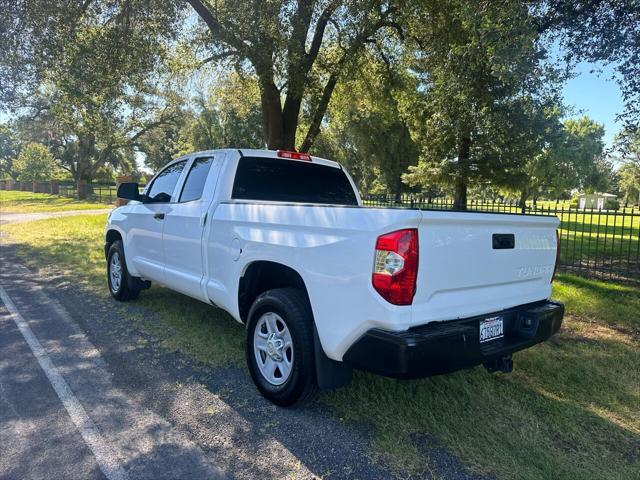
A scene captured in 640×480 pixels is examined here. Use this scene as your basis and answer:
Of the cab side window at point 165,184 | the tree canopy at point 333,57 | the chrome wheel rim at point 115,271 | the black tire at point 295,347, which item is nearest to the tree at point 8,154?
the tree canopy at point 333,57

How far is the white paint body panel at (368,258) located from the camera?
2.75m

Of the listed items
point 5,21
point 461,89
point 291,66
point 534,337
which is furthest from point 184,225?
point 5,21

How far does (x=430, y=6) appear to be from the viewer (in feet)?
29.2

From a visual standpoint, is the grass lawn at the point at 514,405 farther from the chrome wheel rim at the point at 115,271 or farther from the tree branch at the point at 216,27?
the tree branch at the point at 216,27

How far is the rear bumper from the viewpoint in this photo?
2.64 m

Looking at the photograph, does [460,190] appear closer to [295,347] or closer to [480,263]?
[480,263]

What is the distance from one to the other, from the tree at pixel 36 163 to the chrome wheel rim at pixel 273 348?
5670 centimetres

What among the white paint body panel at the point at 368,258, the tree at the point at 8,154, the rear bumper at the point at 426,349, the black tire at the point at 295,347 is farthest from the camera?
the tree at the point at 8,154

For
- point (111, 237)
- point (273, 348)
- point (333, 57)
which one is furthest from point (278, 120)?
point (273, 348)

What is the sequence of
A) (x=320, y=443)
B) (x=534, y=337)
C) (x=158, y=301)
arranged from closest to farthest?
(x=320, y=443), (x=534, y=337), (x=158, y=301)

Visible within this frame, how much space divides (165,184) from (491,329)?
13.6 feet

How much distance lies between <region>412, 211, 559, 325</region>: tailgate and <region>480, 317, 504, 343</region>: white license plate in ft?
0.23

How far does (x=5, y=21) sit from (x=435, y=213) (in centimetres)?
1111

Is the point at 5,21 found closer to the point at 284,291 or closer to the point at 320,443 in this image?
the point at 284,291
